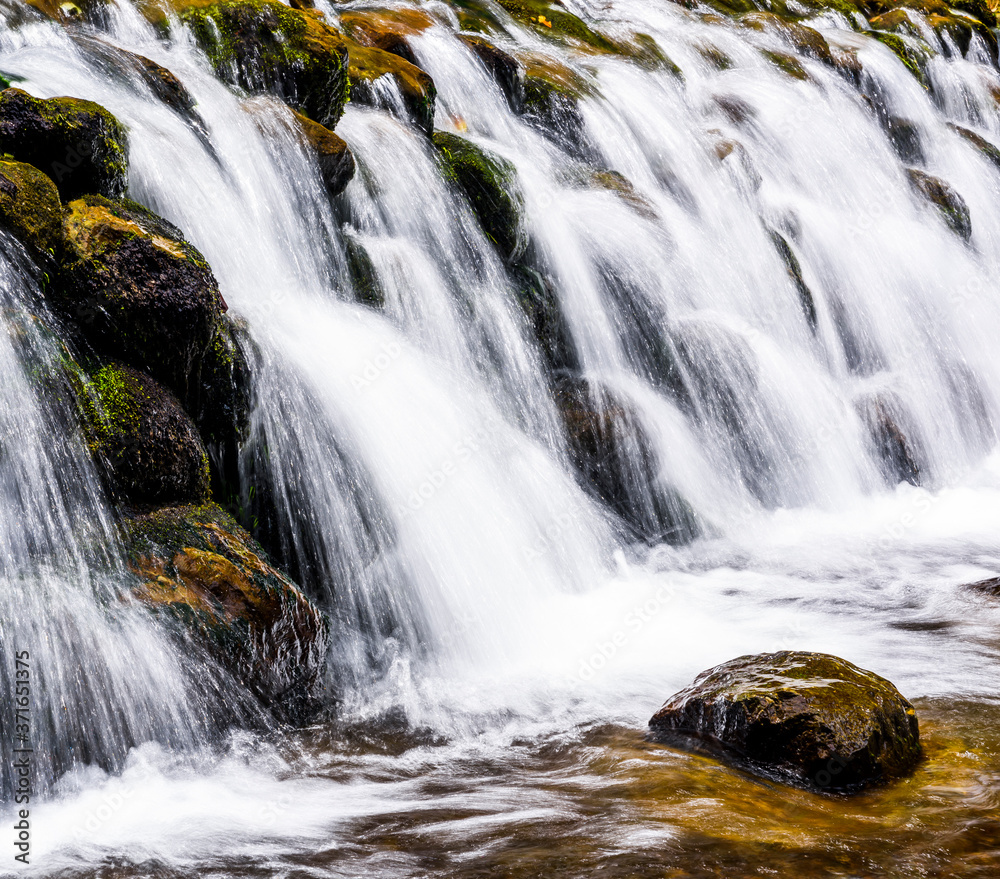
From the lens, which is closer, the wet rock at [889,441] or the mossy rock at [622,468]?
the mossy rock at [622,468]

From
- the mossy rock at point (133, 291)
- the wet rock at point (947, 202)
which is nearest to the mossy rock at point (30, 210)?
the mossy rock at point (133, 291)

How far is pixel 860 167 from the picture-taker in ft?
47.3

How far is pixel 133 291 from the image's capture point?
471 cm

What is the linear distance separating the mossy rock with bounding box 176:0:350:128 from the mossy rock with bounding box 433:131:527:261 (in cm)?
117

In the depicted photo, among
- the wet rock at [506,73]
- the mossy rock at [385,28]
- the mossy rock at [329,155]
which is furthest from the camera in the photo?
the wet rock at [506,73]

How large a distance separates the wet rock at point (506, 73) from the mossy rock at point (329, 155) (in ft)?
13.7

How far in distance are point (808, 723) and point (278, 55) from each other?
7178 mm

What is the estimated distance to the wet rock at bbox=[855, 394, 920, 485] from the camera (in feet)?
31.5

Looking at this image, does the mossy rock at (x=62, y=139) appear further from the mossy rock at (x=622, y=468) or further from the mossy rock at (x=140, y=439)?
the mossy rock at (x=622, y=468)

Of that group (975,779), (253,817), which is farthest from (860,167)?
(253,817)

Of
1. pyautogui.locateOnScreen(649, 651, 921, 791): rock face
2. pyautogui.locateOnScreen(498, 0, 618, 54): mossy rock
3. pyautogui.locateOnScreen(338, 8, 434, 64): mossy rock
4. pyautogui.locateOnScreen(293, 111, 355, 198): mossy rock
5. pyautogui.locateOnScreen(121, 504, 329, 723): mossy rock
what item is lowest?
pyautogui.locateOnScreen(649, 651, 921, 791): rock face

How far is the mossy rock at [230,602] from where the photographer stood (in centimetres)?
419

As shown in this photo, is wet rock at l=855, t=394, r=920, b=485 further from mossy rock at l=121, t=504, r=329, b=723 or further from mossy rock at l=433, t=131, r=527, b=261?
mossy rock at l=121, t=504, r=329, b=723

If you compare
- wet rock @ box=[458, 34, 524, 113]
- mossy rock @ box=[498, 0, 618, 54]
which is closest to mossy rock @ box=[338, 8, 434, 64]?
wet rock @ box=[458, 34, 524, 113]
